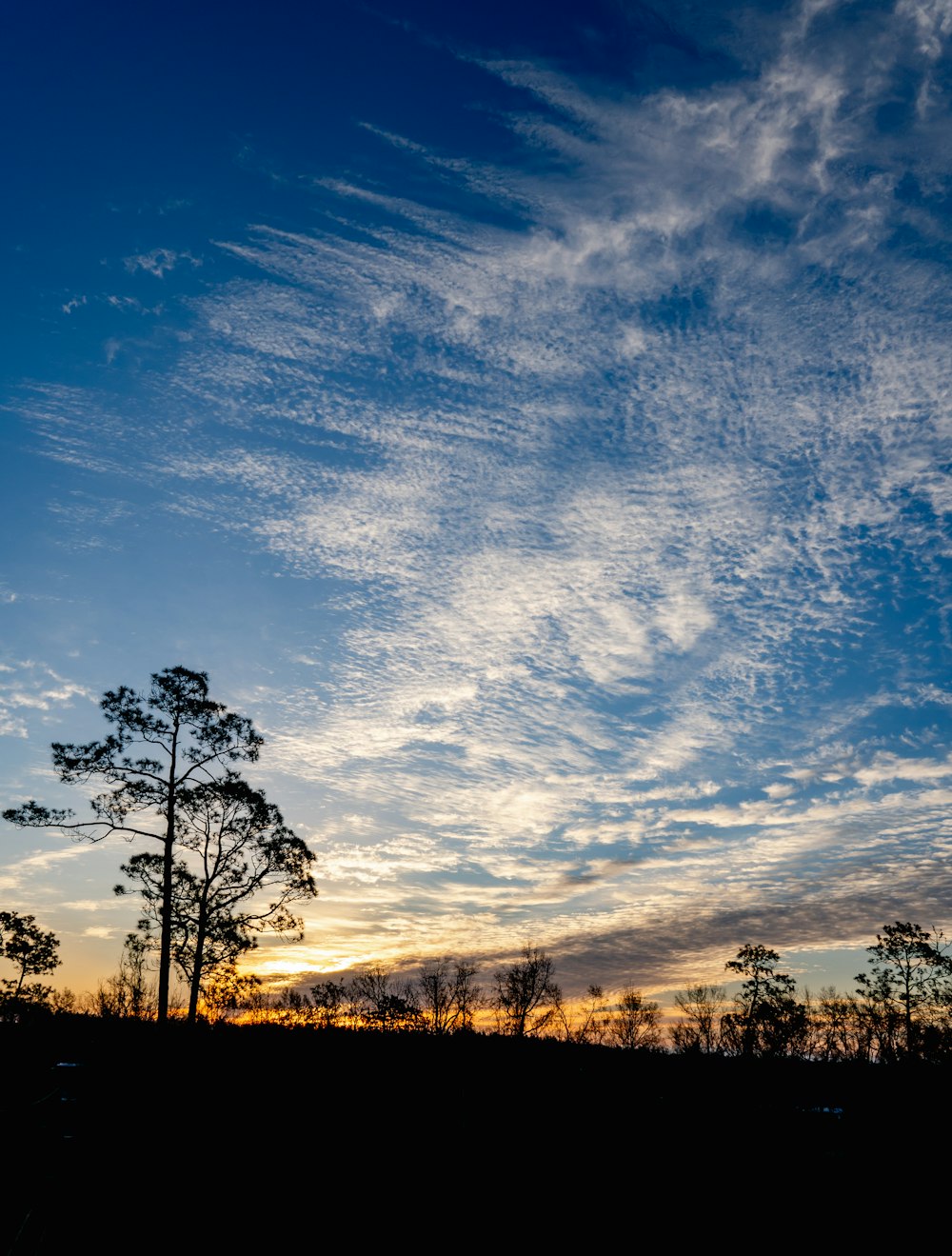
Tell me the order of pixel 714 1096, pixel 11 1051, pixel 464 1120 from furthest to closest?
pixel 714 1096
pixel 11 1051
pixel 464 1120

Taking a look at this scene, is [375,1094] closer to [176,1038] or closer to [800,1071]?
[176,1038]

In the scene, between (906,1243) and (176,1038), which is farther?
(176,1038)

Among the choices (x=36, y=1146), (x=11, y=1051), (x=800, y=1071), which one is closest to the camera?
(x=36, y=1146)

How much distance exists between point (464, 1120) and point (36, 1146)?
1116 cm

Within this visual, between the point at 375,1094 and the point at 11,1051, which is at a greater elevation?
the point at 11,1051

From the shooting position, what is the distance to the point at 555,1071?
38.1 meters

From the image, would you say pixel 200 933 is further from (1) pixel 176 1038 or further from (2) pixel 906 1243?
(2) pixel 906 1243

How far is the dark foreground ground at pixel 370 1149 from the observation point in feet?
47.1

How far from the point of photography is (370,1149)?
63.3 feet

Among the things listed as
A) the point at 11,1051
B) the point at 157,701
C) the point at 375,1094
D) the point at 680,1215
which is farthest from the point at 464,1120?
the point at 157,701

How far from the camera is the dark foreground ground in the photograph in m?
14.4

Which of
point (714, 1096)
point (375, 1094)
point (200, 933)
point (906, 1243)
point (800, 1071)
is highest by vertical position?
point (200, 933)

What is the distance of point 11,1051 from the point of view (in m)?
24.8

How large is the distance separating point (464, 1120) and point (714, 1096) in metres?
24.7
